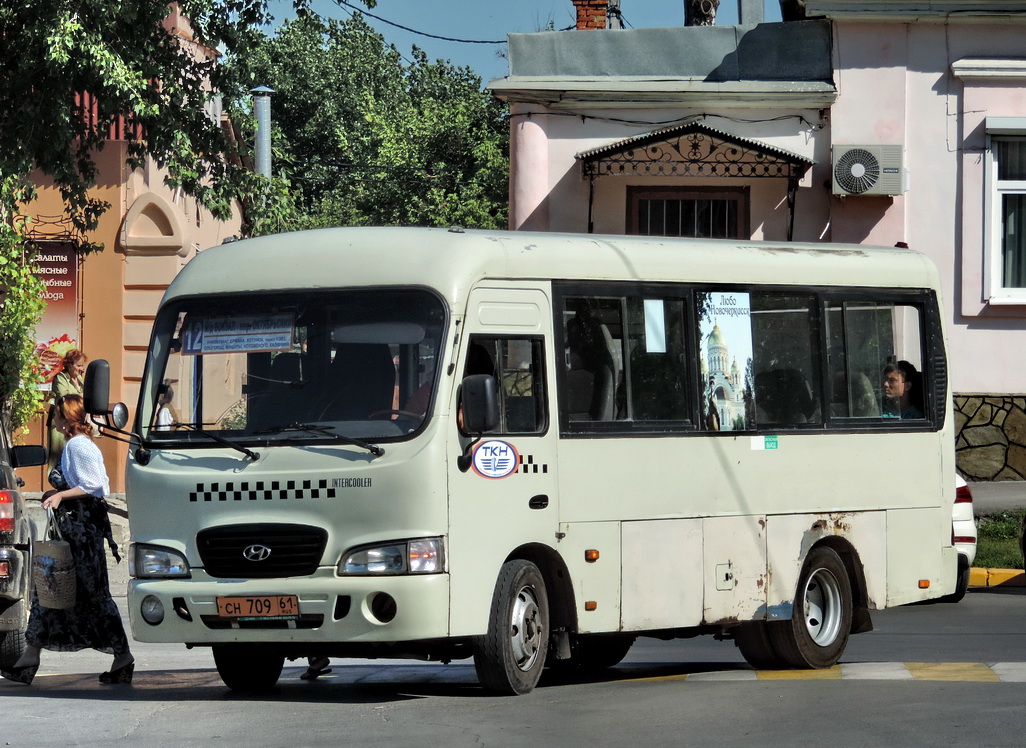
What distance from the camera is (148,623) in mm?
9141

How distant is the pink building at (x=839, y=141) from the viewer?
67.0 ft

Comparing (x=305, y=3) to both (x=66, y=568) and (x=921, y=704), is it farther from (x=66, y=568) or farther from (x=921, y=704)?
(x=921, y=704)

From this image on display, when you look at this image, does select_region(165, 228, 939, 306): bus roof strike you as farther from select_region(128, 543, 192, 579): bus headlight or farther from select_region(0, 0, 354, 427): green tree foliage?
select_region(0, 0, 354, 427): green tree foliage

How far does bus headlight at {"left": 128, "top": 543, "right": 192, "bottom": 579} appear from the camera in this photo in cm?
910

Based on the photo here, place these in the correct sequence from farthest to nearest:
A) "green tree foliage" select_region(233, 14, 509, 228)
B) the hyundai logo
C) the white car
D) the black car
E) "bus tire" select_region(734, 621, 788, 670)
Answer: "green tree foliage" select_region(233, 14, 509, 228), the white car, "bus tire" select_region(734, 621, 788, 670), the black car, the hyundai logo

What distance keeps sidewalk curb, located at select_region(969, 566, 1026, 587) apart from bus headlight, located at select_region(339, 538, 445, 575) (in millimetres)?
9206

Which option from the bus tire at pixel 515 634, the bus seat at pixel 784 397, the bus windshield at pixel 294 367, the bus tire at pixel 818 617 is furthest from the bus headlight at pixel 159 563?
the bus tire at pixel 818 617

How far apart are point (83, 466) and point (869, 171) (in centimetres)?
1203

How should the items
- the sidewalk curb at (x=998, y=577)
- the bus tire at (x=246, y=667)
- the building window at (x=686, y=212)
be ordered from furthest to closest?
the building window at (x=686, y=212)
the sidewalk curb at (x=998, y=577)
the bus tire at (x=246, y=667)

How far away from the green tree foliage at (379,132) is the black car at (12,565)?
29561mm

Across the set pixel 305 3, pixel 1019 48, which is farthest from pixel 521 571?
pixel 1019 48

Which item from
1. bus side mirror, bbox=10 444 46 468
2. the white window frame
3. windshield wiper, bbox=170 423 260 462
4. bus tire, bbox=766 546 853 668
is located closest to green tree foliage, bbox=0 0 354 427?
bus side mirror, bbox=10 444 46 468

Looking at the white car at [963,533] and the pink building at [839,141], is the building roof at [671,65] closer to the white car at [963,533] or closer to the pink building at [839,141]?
the pink building at [839,141]

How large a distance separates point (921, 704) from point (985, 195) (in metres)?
12.8
